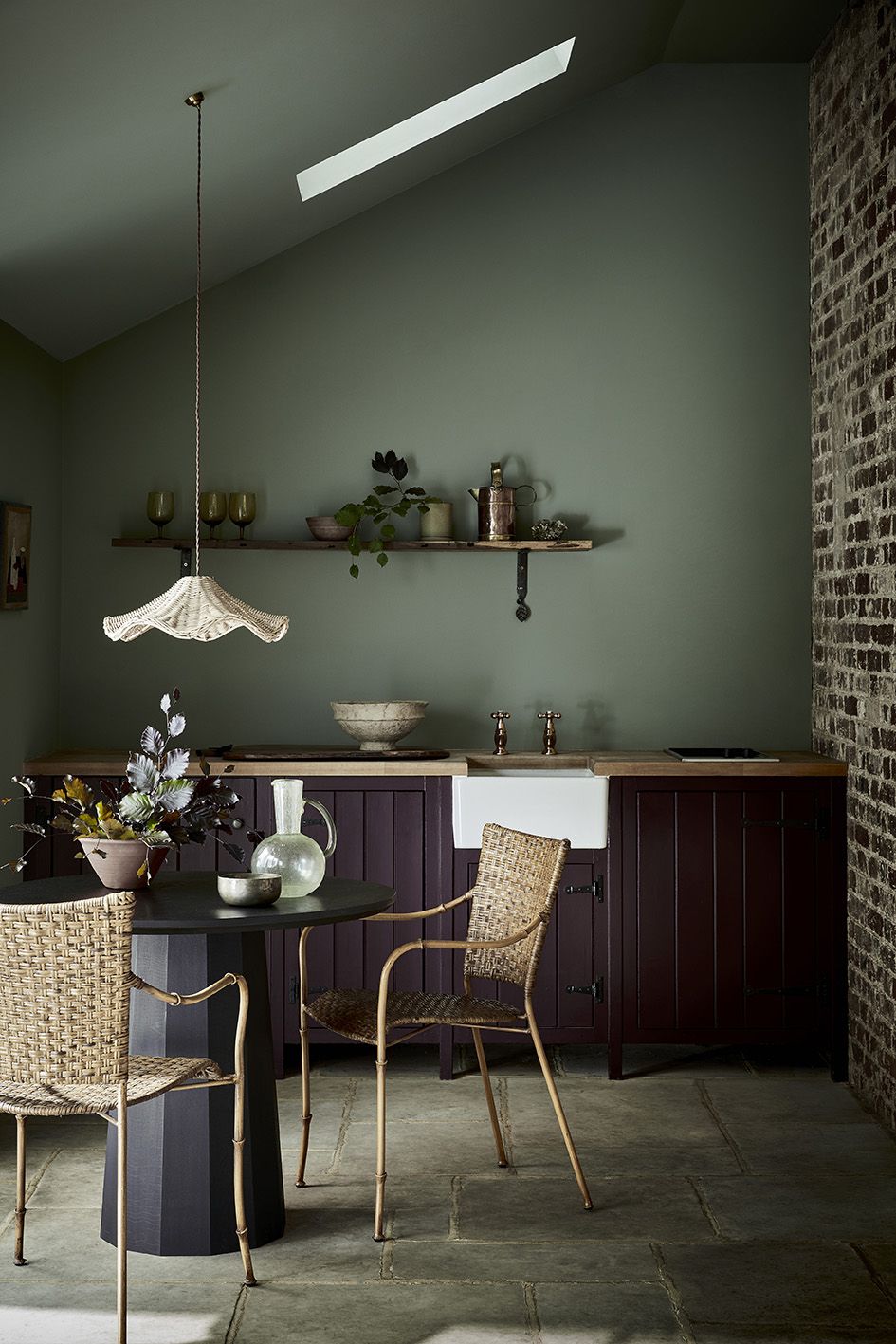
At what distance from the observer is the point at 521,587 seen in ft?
17.8

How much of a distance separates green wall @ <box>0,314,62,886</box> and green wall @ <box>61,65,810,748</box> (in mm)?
123

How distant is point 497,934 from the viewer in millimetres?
3990

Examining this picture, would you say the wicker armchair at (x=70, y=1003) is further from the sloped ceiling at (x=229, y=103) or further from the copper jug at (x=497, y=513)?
the copper jug at (x=497, y=513)

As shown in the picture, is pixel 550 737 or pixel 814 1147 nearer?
pixel 814 1147

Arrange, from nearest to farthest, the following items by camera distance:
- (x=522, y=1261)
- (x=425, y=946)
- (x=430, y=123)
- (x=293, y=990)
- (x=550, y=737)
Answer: (x=522, y=1261)
(x=425, y=946)
(x=293, y=990)
(x=430, y=123)
(x=550, y=737)

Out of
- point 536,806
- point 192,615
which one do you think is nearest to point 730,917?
point 536,806

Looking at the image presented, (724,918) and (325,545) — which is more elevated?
(325,545)

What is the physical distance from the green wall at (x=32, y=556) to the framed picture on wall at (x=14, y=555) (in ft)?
0.15

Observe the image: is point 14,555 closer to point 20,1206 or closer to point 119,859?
point 119,859

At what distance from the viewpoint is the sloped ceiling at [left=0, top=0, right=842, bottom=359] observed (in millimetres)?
3373

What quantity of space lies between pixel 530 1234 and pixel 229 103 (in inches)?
121

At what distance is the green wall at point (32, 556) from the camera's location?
4.71 meters

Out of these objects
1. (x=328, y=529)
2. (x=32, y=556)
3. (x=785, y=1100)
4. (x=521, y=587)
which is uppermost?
(x=328, y=529)

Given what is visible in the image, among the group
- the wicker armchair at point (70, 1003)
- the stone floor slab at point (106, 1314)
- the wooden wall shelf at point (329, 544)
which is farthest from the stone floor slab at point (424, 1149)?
the wooden wall shelf at point (329, 544)
